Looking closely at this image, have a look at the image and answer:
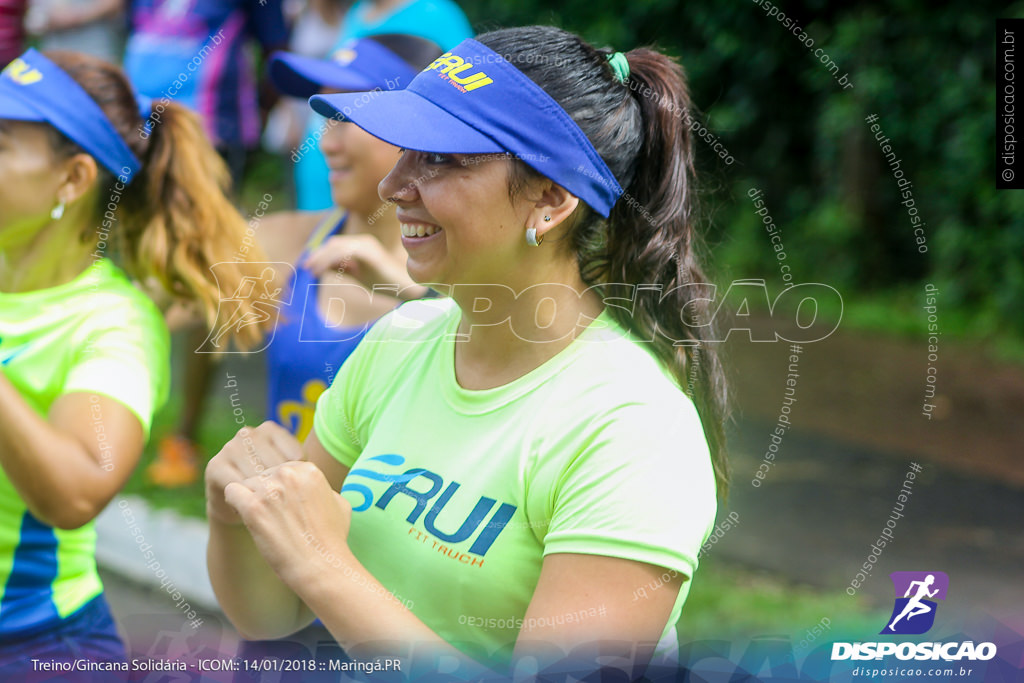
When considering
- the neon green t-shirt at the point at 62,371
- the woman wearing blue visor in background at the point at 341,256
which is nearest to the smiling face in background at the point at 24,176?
the neon green t-shirt at the point at 62,371

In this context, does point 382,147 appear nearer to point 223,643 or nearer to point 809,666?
point 223,643

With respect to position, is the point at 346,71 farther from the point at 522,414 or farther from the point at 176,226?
the point at 522,414

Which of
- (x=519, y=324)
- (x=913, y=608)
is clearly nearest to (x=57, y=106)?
(x=519, y=324)

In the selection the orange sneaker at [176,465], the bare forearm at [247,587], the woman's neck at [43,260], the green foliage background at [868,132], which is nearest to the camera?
the bare forearm at [247,587]

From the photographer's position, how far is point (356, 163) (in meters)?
2.41

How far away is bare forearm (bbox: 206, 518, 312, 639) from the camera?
1635 millimetres

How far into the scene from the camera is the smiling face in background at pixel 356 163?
7.83 ft

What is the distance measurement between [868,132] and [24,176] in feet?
17.6

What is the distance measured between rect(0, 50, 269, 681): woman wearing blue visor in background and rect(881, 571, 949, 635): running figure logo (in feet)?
4.43

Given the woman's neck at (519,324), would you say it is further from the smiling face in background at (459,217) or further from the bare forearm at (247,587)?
the bare forearm at (247,587)

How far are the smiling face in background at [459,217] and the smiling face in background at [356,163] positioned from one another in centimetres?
89

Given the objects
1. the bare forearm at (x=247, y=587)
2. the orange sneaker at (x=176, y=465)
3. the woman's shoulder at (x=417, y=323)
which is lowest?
the orange sneaker at (x=176, y=465)

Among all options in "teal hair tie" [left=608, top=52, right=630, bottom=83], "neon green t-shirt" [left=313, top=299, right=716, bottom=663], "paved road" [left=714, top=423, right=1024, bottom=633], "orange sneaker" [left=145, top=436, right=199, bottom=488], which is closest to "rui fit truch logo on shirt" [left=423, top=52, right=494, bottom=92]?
"teal hair tie" [left=608, top=52, right=630, bottom=83]

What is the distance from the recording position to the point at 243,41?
4.02 meters
